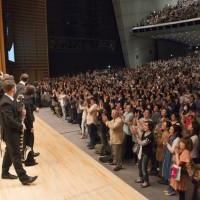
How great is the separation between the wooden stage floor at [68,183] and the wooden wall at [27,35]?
13.6 m

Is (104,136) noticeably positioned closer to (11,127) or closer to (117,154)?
(117,154)

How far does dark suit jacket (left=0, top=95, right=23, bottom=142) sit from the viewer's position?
11.3ft

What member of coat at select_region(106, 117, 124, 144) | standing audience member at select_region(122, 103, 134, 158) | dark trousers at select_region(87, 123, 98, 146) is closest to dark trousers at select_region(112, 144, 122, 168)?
coat at select_region(106, 117, 124, 144)

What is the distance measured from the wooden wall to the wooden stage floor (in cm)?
1358

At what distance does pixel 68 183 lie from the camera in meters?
3.86

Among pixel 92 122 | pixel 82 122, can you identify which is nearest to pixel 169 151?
pixel 92 122

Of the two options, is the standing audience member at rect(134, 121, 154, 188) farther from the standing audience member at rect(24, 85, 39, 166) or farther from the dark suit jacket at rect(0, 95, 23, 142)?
the dark suit jacket at rect(0, 95, 23, 142)

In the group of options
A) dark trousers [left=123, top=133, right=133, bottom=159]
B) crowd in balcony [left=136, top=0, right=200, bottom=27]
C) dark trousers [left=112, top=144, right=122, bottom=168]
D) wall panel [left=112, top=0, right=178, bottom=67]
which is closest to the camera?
dark trousers [left=112, top=144, right=122, bottom=168]

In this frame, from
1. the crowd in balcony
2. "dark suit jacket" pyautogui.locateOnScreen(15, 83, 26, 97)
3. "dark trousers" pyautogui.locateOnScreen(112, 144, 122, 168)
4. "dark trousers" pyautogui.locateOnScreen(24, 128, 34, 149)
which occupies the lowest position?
"dark trousers" pyautogui.locateOnScreen(112, 144, 122, 168)

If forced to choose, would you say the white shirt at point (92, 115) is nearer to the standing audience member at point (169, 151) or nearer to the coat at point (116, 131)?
the coat at point (116, 131)

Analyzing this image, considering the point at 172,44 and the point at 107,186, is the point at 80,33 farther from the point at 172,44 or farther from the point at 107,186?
the point at 107,186

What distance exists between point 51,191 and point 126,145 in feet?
9.12

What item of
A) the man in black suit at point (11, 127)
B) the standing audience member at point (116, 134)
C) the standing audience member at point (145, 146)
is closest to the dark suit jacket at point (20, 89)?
the man in black suit at point (11, 127)

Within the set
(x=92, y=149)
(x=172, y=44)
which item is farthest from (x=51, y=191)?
(x=172, y=44)
